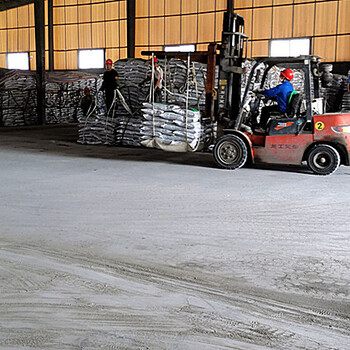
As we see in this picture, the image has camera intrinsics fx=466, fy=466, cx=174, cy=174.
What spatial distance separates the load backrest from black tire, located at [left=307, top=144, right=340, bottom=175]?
0.73 meters

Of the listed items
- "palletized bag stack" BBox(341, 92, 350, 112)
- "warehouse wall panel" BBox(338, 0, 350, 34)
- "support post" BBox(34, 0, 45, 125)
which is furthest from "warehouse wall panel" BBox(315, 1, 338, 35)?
"support post" BBox(34, 0, 45, 125)

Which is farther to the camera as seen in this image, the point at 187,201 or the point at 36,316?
the point at 187,201

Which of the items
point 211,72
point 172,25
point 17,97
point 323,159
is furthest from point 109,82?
point 172,25

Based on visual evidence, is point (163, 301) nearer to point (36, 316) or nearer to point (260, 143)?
point (36, 316)

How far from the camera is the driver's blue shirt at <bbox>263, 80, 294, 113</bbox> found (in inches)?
321

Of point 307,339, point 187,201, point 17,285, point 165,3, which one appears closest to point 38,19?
point 165,3

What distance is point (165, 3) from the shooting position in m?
26.9

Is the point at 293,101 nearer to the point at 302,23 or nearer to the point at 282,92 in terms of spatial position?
the point at 282,92

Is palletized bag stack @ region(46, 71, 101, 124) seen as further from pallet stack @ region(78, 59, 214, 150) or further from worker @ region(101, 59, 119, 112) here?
pallet stack @ region(78, 59, 214, 150)

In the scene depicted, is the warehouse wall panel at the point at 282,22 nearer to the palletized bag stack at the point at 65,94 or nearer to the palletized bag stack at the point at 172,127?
the palletized bag stack at the point at 65,94

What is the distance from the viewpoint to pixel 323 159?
332 inches

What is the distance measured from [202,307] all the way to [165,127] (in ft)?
28.2

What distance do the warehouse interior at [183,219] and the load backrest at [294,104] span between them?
3 cm

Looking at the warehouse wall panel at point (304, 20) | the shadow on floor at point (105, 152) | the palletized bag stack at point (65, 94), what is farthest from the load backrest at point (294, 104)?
the warehouse wall panel at point (304, 20)
